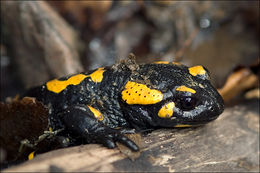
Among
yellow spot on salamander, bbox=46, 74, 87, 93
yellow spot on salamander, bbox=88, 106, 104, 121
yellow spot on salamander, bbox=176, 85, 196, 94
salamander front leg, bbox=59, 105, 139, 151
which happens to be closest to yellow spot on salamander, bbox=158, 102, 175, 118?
yellow spot on salamander, bbox=176, 85, 196, 94

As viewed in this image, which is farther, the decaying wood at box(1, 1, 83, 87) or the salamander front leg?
the decaying wood at box(1, 1, 83, 87)

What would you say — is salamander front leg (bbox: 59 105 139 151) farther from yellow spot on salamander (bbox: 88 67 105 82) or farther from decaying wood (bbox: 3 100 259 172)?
yellow spot on salamander (bbox: 88 67 105 82)

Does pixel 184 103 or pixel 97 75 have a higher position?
pixel 97 75

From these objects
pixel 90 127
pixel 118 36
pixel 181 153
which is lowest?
pixel 181 153

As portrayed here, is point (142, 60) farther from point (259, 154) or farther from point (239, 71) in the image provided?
point (259, 154)

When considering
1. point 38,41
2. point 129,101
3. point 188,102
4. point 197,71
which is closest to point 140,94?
point 129,101

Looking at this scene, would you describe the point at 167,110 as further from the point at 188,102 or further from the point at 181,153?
the point at 181,153
